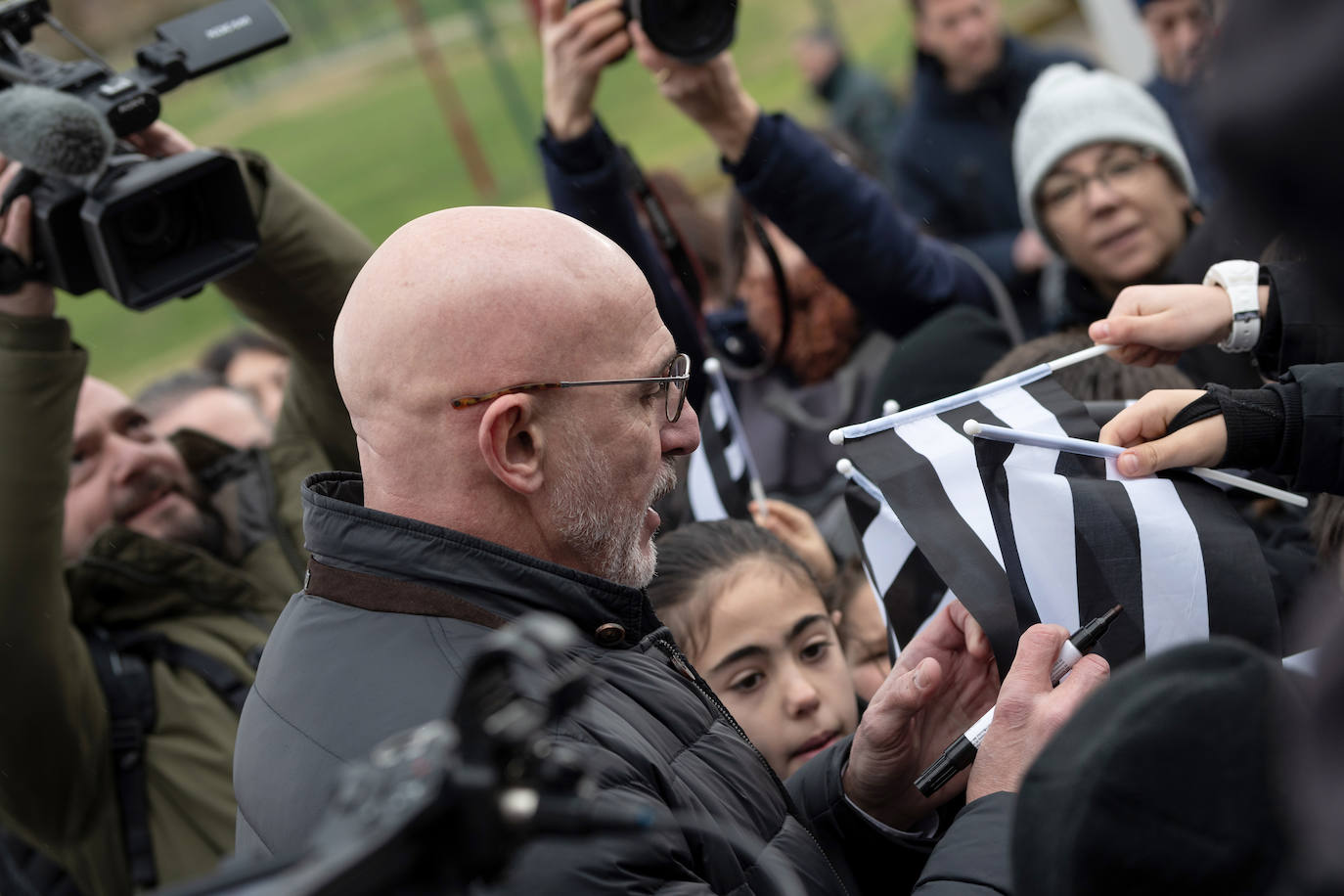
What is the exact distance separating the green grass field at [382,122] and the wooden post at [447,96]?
0.37 ft

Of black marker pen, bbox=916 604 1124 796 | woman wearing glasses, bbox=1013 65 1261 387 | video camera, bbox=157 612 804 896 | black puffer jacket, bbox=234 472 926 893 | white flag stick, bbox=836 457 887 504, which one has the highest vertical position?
video camera, bbox=157 612 804 896

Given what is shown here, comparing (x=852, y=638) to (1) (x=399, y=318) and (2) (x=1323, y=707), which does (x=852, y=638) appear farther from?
(2) (x=1323, y=707)

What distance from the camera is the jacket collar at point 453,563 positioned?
1.56 metres

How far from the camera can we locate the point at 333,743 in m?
1.43

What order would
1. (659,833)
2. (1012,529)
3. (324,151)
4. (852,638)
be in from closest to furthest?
(659,833), (1012,529), (852,638), (324,151)

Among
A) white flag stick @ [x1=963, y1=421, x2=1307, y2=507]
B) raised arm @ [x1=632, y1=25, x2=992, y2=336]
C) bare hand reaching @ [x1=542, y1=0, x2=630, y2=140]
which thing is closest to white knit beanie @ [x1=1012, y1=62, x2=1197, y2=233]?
raised arm @ [x1=632, y1=25, x2=992, y2=336]

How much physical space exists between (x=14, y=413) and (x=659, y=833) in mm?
1735

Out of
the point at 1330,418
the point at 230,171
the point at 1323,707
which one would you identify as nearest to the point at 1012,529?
the point at 1330,418

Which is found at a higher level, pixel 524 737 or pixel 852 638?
pixel 524 737

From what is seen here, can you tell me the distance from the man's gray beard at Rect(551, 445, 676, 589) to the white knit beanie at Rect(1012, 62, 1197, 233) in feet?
6.24

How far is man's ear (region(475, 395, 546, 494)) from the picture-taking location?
63.1 inches

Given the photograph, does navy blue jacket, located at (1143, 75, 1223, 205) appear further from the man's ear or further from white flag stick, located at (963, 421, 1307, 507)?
the man's ear

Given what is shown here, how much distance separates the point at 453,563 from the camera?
1564 mm

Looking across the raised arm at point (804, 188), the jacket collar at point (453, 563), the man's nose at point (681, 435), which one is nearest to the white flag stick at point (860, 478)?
the man's nose at point (681, 435)
